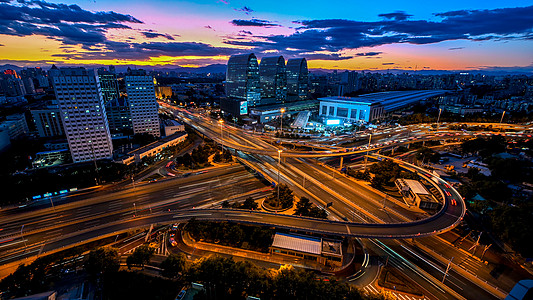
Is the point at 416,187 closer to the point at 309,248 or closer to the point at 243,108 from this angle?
the point at 309,248

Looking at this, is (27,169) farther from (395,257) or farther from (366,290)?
(395,257)

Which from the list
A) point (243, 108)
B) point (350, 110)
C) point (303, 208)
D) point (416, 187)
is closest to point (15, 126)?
point (243, 108)

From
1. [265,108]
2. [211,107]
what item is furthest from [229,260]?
[211,107]

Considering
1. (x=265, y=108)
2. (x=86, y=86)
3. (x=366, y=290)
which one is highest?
(x=86, y=86)

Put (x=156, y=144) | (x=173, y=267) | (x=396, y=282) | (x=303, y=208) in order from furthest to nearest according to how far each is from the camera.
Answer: (x=156, y=144) < (x=303, y=208) < (x=396, y=282) < (x=173, y=267)

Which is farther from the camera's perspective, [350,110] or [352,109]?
[350,110]

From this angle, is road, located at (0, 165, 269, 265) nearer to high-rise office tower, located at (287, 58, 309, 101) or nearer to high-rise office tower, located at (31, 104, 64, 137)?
high-rise office tower, located at (31, 104, 64, 137)

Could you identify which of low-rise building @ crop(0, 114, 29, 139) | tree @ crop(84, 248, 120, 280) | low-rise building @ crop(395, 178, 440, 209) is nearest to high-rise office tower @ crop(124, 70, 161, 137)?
low-rise building @ crop(0, 114, 29, 139)
